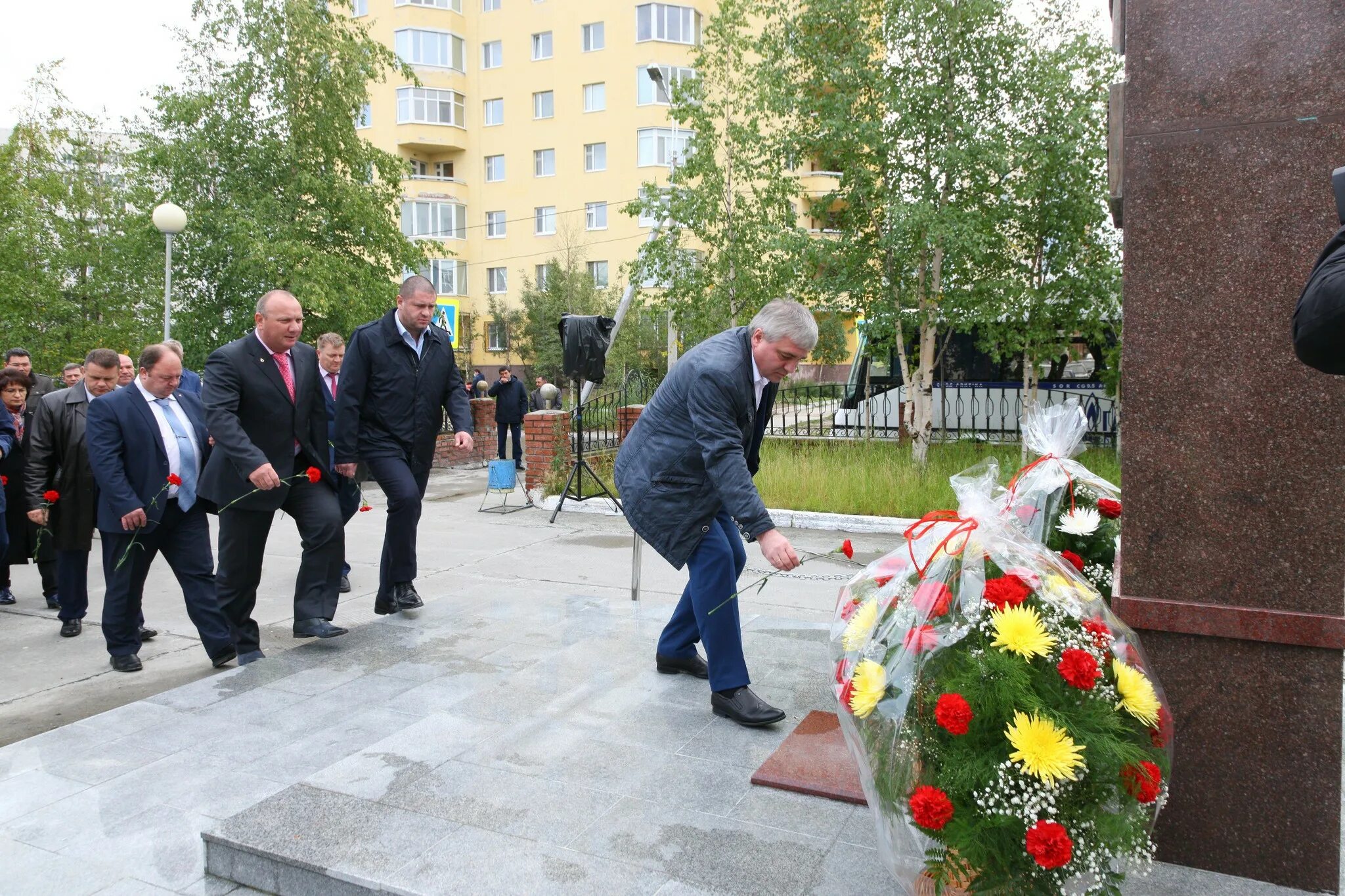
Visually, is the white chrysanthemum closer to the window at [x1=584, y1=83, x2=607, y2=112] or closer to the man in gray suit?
the man in gray suit

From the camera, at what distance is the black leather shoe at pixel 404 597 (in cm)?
611

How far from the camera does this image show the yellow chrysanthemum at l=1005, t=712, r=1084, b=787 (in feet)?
7.29

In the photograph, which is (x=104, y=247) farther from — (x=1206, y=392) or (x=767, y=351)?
(x=1206, y=392)

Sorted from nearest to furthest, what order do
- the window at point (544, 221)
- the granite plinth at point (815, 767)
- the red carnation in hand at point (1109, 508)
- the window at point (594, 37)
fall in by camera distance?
the granite plinth at point (815, 767) < the red carnation in hand at point (1109, 508) < the window at point (594, 37) < the window at point (544, 221)

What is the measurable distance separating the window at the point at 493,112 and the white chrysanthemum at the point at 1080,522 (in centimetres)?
3973

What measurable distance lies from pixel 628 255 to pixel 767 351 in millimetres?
35506

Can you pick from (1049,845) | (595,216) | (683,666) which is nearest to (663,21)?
(595,216)

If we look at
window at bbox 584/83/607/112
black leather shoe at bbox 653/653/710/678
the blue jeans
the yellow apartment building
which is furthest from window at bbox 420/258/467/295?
the blue jeans

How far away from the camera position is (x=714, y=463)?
3844 millimetres

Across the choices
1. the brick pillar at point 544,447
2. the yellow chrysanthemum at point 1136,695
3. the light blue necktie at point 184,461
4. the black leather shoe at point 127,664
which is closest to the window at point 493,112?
the brick pillar at point 544,447

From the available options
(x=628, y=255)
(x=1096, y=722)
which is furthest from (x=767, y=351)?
(x=628, y=255)

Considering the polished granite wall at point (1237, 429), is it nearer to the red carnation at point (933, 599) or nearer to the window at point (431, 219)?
the red carnation at point (933, 599)

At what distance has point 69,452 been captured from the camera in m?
6.63

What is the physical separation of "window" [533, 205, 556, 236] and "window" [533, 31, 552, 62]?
18.7ft
